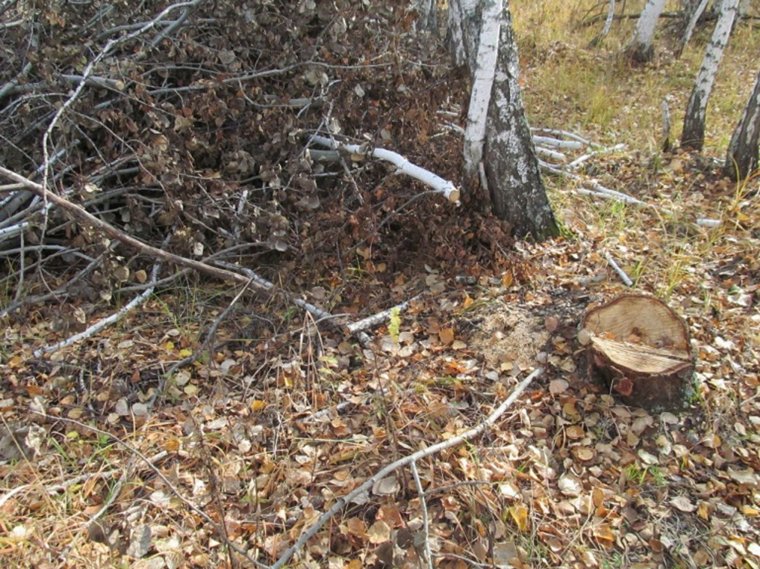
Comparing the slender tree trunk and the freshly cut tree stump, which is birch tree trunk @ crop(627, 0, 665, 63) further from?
the freshly cut tree stump

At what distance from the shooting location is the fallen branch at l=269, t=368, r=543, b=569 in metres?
1.93

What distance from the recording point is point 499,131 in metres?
3.16

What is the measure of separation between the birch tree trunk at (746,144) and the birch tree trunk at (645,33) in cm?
329

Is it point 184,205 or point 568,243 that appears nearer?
point 184,205

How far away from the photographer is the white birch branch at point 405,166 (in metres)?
2.76

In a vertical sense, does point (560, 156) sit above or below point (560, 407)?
above

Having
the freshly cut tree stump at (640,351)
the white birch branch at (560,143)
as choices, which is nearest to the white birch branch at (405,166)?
the freshly cut tree stump at (640,351)

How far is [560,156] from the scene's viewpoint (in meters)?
4.60

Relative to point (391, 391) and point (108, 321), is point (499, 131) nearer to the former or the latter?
point (391, 391)

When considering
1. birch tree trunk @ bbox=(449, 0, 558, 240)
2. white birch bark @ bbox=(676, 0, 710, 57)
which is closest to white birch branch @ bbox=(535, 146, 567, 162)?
birch tree trunk @ bbox=(449, 0, 558, 240)

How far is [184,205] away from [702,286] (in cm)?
294

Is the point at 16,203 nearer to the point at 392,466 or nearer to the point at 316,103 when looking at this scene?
the point at 316,103

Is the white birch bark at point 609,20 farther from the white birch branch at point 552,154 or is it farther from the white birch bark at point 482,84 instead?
the white birch bark at point 482,84

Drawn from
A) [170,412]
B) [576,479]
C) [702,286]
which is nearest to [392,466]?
[576,479]
